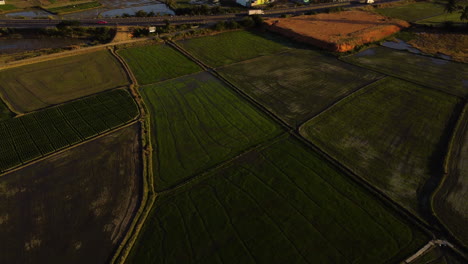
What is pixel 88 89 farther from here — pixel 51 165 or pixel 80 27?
pixel 80 27

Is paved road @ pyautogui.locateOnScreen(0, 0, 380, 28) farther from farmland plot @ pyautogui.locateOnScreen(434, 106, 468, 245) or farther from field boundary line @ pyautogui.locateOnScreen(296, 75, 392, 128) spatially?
farmland plot @ pyautogui.locateOnScreen(434, 106, 468, 245)

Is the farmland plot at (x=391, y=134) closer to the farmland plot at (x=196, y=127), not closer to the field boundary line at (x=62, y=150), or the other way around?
the farmland plot at (x=196, y=127)

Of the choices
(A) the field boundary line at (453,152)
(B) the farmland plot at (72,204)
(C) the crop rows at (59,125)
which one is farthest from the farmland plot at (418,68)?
(B) the farmland plot at (72,204)

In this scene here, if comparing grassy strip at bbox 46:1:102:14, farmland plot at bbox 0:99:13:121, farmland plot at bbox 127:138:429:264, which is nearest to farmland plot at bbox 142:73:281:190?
farmland plot at bbox 127:138:429:264

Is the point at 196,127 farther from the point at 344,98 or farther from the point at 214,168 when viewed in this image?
the point at 344,98

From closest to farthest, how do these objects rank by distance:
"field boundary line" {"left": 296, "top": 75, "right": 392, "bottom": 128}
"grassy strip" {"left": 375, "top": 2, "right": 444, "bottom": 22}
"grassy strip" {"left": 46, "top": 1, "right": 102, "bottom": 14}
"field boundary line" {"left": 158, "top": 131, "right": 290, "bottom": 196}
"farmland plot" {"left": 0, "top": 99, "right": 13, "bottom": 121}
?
1. "field boundary line" {"left": 158, "top": 131, "right": 290, "bottom": 196}
2. "field boundary line" {"left": 296, "top": 75, "right": 392, "bottom": 128}
3. "farmland plot" {"left": 0, "top": 99, "right": 13, "bottom": 121}
4. "grassy strip" {"left": 375, "top": 2, "right": 444, "bottom": 22}
5. "grassy strip" {"left": 46, "top": 1, "right": 102, "bottom": 14}

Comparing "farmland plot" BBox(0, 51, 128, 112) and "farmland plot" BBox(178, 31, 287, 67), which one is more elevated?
"farmland plot" BBox(178, 31, 287, 67)
